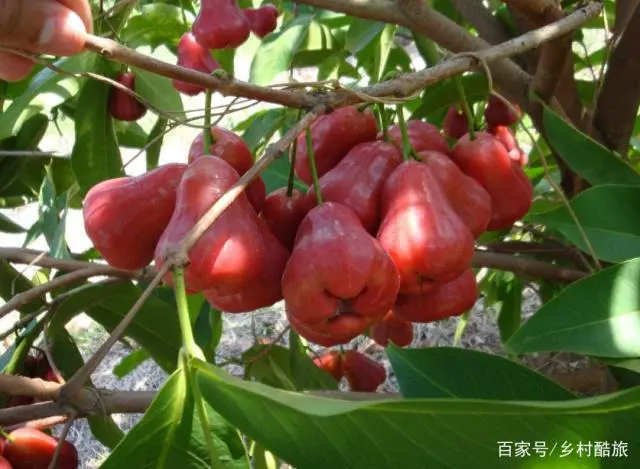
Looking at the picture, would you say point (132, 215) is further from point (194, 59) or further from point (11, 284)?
point (11, 284)

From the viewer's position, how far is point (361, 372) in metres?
1.48

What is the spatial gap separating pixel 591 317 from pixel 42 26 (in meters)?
0.42

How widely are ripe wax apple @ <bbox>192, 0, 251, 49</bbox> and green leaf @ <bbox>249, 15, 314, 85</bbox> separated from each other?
347 millimetres

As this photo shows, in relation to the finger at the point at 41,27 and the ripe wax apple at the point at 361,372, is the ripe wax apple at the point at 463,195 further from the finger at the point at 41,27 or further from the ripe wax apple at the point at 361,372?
the ripe wax apple at the point at 361,372

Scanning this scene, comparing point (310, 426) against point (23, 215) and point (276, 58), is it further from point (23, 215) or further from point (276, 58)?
point (23, 215)

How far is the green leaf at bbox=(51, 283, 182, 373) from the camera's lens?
99cm

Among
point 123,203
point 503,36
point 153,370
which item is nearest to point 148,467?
point 123,203

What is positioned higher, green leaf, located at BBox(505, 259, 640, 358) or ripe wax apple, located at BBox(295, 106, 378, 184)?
ripe wax apple, located at BBox(295, 106, 378, 184)

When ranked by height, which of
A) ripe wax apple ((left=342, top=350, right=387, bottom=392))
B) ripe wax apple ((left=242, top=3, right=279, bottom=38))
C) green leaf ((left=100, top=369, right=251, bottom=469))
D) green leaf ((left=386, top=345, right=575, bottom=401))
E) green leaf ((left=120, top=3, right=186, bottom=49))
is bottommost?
green leaf ((left=100, top=369, right=251, bottom=469))

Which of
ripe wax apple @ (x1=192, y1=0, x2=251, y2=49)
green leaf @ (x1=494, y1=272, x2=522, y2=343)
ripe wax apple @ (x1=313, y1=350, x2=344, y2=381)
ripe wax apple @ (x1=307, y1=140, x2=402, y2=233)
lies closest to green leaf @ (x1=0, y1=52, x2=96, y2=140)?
ripe wax apple @ (x1=192, y1=0, x2=251, y2=49)

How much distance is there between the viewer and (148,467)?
471mm

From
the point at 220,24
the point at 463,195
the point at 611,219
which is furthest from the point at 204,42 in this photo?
the point at 611,219

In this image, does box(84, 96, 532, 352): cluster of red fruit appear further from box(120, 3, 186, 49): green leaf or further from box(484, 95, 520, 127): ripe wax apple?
box(120, 3, 186, 49): green leaf

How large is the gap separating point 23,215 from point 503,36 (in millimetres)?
2417
